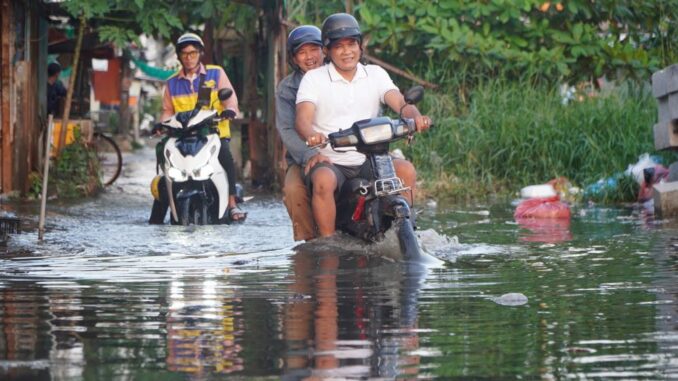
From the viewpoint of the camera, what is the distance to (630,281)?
7.59 metres

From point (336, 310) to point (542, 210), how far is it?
24.8 ft

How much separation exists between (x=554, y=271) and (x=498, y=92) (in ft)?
38.3

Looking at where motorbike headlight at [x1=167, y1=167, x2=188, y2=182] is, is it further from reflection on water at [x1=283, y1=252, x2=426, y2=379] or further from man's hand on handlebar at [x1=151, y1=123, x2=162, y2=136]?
reflection on water at [x1=283, y1=252, x2=426, y2=379]

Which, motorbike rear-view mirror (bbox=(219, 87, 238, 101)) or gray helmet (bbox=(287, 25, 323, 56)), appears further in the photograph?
motorbike rear-view mirror (bbox=(219, 87, 238, 101))

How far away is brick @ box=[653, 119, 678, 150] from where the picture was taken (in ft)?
46.0

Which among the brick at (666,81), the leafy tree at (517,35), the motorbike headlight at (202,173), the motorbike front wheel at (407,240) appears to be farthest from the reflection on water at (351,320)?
the leafy tree at (517,35)

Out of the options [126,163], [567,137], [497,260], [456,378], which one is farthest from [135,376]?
[126,163]

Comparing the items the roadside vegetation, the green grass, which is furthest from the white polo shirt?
the green grass

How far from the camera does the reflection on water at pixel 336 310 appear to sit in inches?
189

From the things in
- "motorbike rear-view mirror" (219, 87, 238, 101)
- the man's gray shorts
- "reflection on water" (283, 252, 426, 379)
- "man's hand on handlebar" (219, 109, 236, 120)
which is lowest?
"reflection on water" (283, 252, 426, 379)

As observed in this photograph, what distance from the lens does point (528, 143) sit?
1844cm

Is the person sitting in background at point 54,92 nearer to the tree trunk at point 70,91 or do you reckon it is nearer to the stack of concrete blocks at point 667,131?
the tree trunk at point 70,91

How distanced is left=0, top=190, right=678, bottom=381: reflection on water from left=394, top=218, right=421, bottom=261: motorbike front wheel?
13 centimetres

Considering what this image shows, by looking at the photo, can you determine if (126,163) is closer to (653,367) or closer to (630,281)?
(630,281)
